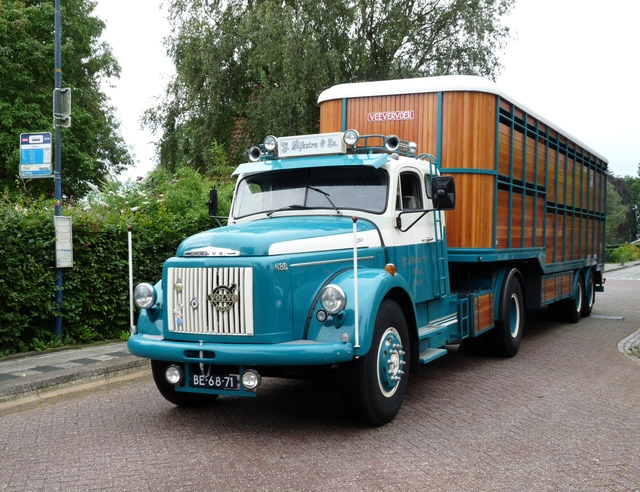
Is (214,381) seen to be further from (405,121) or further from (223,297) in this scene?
(405,121)

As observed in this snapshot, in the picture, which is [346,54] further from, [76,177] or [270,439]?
[270,439]

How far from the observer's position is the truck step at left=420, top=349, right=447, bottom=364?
22.4 ft

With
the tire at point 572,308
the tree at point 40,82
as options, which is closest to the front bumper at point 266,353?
the tire at point 572,308

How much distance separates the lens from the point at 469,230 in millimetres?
8789

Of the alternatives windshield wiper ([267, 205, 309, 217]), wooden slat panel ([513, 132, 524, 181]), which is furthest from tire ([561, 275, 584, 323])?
windshield wiper ([267, 205, 309, 217])

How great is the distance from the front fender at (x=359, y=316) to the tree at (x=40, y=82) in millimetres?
22386

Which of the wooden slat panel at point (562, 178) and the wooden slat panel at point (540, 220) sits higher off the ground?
the wooden slat panel at point (562, 178)

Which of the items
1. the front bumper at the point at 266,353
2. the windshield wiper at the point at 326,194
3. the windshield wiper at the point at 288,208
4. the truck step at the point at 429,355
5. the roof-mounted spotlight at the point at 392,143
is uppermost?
the roof-mounted spotlight at the point at 392,143

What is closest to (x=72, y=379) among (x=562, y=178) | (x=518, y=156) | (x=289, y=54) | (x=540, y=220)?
(x=518, y=156)

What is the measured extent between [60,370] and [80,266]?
2.16 meters

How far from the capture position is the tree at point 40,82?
87.6 ft

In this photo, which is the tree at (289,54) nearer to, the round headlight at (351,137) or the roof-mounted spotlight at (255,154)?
the roof-mounted spotlight at (255,154)

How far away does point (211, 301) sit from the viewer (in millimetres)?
A: 5754

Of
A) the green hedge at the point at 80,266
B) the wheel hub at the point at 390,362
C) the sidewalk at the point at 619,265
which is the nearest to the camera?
the wheel hub at the point at 390,362
